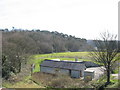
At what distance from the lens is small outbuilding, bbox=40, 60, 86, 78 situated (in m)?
22.3

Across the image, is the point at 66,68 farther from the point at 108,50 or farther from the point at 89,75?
the point at 108,50

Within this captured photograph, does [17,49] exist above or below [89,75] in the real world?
above

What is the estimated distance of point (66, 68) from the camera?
910 inches

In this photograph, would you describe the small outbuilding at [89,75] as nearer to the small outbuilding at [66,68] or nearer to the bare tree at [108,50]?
the small outbuilding at [66,68]

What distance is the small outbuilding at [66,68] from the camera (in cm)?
2227

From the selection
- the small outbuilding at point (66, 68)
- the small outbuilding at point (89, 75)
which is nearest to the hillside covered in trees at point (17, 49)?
the small outbuilding at point (66, 68)

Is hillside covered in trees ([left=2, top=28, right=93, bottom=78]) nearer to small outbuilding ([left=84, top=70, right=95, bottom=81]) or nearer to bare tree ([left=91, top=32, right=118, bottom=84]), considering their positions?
small outbuilding ([left=84, top=70, right=95, bottom=81])

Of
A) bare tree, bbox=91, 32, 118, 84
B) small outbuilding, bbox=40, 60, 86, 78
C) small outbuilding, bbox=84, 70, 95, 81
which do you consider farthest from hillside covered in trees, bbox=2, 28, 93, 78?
bare tree, bbox=91, 32, 118, 84

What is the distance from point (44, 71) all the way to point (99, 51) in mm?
12039

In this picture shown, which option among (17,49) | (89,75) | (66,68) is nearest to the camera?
(89,75)

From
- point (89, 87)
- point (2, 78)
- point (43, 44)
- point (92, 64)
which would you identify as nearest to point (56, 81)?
point (89, 87)

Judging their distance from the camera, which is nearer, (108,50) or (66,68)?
(108,50)

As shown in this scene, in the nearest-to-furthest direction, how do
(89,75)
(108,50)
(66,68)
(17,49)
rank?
(108,50), (89,75), (66,68), (17,49)

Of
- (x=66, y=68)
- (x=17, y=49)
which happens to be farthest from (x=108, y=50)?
(x=17, y=49)
